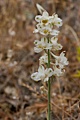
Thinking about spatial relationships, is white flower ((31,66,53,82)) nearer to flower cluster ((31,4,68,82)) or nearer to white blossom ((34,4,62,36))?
flower cluster ((31,4,68,82))

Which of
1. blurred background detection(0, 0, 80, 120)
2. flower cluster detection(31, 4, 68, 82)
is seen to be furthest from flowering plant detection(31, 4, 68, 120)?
blurred background detection(0, 0, 80, 120)

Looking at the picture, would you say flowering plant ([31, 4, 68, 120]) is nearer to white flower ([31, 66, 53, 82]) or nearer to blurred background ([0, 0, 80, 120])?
white flower ([31, 66, 53, 82])

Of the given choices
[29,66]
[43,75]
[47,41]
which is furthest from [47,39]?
[29,66]

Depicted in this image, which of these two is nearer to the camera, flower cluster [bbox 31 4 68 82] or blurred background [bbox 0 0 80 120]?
flower cluster [bbox 31 4 68 82]

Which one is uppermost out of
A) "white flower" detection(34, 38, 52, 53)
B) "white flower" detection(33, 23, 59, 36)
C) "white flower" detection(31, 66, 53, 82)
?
"white flower" detection(33, 23, 59, 36)

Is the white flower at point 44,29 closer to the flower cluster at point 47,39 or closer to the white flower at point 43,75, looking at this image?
the flower cluster at point 47,39

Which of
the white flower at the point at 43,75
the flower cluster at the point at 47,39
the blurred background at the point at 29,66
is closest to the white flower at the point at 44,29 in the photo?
the flower cluster at the point at 47,39

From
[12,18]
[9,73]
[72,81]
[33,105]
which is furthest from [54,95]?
[12,18]

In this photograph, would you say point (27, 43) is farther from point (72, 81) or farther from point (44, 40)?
point (44, 40)

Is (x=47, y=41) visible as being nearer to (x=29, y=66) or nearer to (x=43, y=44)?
(x=43, y=44)

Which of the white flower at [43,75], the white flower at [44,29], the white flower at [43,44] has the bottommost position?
the white flower at [43,75]

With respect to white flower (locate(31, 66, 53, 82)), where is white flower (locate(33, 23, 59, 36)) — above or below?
above
